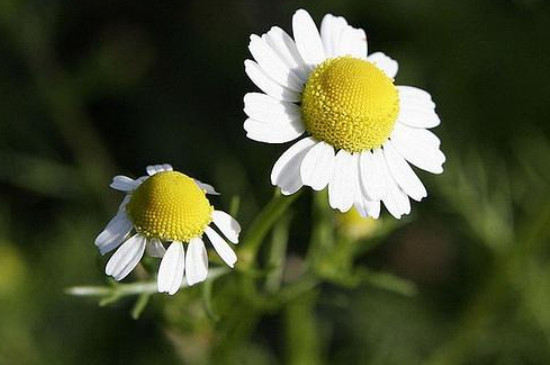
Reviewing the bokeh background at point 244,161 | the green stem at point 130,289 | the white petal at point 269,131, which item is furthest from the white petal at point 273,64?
the bokeh background at point 244,161

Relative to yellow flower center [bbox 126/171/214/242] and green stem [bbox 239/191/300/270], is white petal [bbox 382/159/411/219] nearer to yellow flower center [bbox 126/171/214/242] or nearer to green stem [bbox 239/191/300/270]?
green stem [bbox 239/191/300/270]

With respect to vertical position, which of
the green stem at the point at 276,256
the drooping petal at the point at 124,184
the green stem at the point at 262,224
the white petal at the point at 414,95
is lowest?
the green stem at the point at 276,256

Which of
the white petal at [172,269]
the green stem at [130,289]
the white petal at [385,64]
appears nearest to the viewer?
the white petal at [172,269]

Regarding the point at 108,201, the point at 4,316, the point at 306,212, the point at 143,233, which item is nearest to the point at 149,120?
the point at 108,201

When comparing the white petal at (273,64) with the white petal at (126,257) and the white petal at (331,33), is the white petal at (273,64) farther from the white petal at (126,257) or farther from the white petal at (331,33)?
the white petal at (126,257)

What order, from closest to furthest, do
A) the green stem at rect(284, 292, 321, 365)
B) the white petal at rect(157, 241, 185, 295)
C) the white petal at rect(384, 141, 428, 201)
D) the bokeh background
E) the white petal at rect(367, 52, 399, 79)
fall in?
the white petal at rect(157, 241, 185, 295)
the white petal at rect(384, 141, 428, 201)
the white petal at rect(367, 52, 399, 79)
the green stem at rect(284, 292, 321, 365)
the bokeh background

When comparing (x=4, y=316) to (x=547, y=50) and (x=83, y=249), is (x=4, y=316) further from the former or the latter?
(x=547, y=50)

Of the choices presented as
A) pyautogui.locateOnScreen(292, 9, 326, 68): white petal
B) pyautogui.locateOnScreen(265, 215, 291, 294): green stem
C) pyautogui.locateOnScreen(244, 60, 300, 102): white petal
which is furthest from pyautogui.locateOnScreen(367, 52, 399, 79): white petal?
pyautogui.locateOnScreen(265, 215, 291, 294): green stem

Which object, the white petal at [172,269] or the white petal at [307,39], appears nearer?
the white petal at [172,269]
